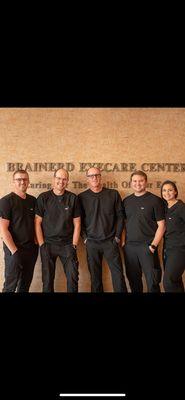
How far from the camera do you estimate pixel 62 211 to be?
5441mm

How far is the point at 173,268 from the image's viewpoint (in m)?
5.27

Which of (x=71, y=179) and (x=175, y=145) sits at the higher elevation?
(x=175, y=145)

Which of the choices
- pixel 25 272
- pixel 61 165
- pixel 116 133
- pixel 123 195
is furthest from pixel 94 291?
pixel 116 133

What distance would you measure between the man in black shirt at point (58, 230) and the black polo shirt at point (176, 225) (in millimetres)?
1143

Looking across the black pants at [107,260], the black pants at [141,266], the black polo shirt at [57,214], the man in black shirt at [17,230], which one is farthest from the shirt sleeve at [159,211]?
the man in black shirt at [17,230]

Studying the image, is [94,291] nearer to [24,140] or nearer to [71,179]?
[71,179]

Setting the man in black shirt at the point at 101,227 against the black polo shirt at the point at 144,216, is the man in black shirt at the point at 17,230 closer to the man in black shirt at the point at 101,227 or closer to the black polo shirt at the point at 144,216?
the man in black shirt at the point at 101,227

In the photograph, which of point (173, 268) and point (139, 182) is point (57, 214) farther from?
point (173, 268)

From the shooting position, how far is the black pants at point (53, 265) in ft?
17.9

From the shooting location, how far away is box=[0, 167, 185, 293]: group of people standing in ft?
17.4

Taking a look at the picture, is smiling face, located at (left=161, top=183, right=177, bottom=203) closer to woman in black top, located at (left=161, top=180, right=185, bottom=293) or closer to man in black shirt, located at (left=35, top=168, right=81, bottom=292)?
woman in black top, located at (left=161, top=180, right=185, bottom=293)

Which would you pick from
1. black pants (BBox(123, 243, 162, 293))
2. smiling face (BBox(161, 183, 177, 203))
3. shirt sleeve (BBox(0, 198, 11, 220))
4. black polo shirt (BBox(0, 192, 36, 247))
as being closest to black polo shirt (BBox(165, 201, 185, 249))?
smiling face (BBox(161, 183, 177, 203))

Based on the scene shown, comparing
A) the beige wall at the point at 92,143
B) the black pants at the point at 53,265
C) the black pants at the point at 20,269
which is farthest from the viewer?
the beige wall at the point at 92,143

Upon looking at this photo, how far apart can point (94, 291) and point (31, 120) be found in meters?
2.53
